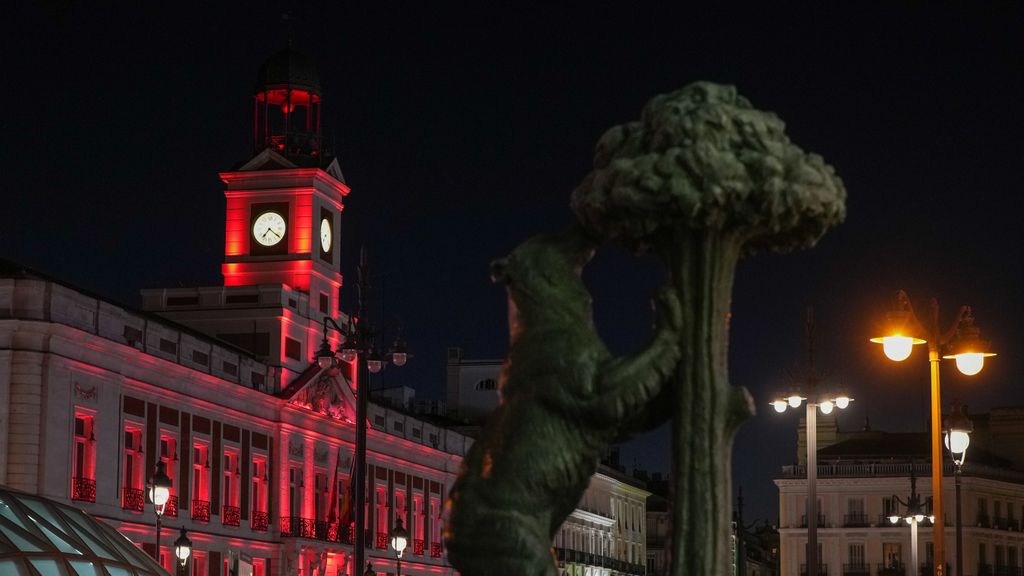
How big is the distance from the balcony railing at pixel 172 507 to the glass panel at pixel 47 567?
80.4 ft

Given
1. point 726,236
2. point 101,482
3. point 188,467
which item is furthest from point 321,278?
point 726,236

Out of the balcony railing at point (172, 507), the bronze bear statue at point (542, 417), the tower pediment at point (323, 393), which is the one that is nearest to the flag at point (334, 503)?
the tower pediment at point (323, 393)

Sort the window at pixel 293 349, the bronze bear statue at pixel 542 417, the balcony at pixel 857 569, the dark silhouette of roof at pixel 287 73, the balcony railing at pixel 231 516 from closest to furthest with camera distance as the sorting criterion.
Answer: the bronze bear statue at pixel 542 417 → the balcony railing at pixel 231 516 → the window at pixel 293 349 → the dark silhouette of roof at pixel 287 73 → the balcony at pixel 857 569

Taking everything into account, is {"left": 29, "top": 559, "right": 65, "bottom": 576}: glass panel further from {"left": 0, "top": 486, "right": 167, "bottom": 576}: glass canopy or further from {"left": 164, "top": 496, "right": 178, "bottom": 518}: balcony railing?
{"left": 164, "top": 496, "right": 178, "bottom": 518}: balcony railing

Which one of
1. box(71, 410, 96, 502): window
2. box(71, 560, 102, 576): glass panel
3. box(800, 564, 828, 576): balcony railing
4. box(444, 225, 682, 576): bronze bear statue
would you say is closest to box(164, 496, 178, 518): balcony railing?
box(71, 410, 96, 502): window

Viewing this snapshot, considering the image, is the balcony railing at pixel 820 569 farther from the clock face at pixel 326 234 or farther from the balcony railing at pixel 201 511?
the balcony railing at pixel 201 511

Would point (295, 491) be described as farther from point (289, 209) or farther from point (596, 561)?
point (596, 561)

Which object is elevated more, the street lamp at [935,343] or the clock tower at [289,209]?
the clock tower at [289,209]

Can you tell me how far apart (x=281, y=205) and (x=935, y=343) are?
43586 millimetres

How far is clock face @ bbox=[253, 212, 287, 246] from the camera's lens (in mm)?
57531

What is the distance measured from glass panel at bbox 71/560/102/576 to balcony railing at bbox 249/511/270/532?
30.1 m

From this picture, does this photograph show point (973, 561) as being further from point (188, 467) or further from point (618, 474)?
point (188, 467)

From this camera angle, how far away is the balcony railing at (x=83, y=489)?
37.4 meters

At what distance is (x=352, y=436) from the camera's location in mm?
56906
